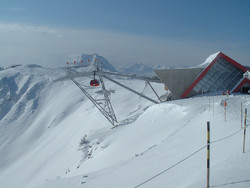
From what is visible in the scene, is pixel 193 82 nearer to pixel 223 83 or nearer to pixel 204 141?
pixel 223 83

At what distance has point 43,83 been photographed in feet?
285

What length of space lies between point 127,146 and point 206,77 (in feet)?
55.9

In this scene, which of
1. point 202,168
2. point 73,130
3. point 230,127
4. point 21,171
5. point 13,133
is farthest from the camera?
point 13,133

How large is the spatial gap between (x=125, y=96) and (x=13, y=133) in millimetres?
29542

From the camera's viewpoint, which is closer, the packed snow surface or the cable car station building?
the packed snow surface

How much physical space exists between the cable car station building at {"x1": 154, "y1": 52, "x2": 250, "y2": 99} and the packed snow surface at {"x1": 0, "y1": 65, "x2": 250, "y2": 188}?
497 cm

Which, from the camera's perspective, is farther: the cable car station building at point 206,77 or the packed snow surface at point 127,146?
the cable car station building at point 206,77

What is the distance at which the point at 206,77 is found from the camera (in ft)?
98.4

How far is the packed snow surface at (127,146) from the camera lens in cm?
828

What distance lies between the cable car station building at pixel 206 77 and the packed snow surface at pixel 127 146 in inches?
196

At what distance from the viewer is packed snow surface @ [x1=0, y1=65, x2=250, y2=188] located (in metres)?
8.28

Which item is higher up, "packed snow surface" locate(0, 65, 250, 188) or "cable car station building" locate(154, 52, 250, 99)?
"cable car station building" locate(154, 52, 250, 99)

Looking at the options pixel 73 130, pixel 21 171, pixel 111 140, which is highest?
pixel 111 140

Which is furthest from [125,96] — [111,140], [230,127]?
[230,127]
